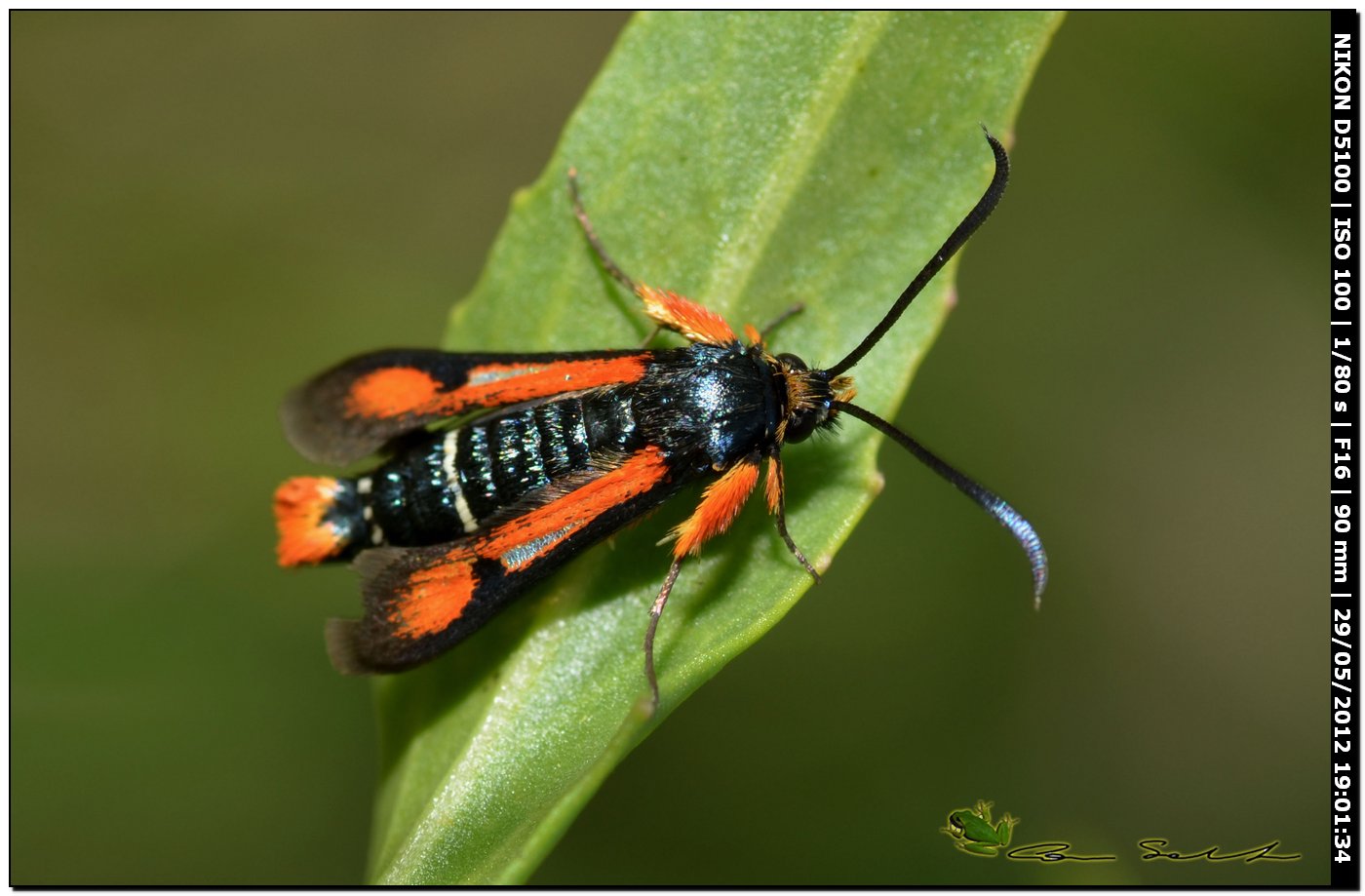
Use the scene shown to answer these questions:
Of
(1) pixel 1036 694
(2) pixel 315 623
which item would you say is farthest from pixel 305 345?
(1) pixel 1036 694

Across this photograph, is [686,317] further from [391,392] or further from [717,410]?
[391,392]

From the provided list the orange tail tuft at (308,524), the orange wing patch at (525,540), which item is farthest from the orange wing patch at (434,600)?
the orange tail tuft at (308,524)

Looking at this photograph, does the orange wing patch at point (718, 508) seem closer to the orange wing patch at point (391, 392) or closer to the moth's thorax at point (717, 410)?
the moth's thorax at point (717, 410)

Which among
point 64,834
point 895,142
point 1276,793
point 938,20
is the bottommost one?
point 1276,793

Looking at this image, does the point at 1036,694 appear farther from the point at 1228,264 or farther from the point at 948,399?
the point at 1228,264

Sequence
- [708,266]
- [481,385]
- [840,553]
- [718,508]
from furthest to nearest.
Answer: [840,553], [481,385], [708,266], [718,508]

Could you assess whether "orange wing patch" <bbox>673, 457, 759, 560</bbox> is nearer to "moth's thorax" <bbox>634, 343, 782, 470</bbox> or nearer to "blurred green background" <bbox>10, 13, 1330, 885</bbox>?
"moth's thorax" <bbox>634, 343, 782, 470</bbox>

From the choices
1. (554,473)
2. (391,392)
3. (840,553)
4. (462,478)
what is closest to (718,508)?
(554,473)
